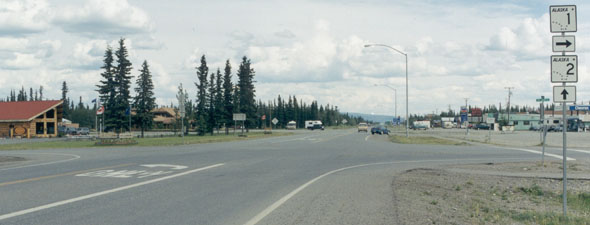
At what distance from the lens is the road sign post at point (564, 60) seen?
9.38m

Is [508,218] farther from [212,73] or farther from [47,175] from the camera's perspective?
[212,73]

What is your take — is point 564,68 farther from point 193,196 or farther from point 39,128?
point 39,128

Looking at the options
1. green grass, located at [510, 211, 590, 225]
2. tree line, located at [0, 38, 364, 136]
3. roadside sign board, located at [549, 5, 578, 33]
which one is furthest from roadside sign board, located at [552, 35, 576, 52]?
tree line, located at [0, 38, 364, 136]

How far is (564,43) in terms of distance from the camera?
9.56 metres

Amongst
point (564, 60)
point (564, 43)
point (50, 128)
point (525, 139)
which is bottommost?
point (525, 139)

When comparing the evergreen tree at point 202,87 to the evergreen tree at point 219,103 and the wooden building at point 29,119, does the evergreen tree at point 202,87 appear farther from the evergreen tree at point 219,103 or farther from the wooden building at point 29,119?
the wooden building at point 29,119

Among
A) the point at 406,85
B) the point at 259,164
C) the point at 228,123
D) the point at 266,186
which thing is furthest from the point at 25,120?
the point at 266,186

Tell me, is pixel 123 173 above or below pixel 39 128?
below

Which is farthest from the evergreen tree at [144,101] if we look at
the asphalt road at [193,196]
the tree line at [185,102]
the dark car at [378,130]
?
the asphalt road at [193,196]

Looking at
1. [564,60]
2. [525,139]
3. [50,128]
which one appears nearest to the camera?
[564,60]

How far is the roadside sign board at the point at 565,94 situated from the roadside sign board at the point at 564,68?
0.69 ft

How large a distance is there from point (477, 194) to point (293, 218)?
6.25 meters

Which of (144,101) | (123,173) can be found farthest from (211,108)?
(123,173)

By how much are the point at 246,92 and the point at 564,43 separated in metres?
78.8
